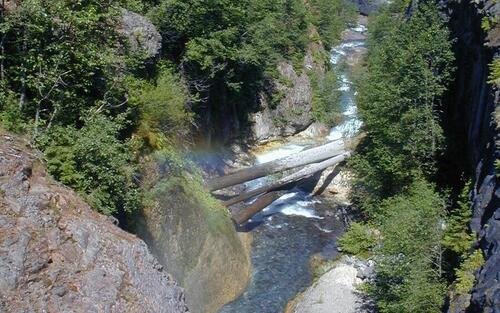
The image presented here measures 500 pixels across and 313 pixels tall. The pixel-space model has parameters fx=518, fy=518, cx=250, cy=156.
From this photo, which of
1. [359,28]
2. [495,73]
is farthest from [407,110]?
[359,28]

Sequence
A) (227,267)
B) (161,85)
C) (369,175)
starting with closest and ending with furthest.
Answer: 1. (227,267)
2. (161,85)
3. (369,175)

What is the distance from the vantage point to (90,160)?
14.2 m

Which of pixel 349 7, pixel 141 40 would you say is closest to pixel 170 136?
pixel 141 40

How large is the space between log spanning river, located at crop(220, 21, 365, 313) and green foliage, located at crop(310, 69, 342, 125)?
6819 millimetres

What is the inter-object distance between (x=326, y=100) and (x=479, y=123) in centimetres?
2187

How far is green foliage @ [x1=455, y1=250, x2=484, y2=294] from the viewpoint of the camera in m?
14.6

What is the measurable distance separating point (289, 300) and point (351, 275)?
9.92ft

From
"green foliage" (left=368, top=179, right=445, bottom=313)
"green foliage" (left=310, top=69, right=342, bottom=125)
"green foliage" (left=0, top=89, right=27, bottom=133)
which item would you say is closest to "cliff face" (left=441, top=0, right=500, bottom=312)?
"green foliage" (left=368, top=179, right=445, bottom=313)

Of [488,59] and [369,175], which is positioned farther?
[369,175]

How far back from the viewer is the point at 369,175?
1022 inches

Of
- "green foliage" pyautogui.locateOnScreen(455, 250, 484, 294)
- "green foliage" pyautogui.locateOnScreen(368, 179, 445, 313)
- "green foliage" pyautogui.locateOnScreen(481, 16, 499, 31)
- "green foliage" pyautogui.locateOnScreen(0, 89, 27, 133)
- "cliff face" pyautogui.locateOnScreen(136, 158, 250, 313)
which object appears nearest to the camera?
"green foliage" pyautogui.locateOnScreen(0, 89, 27, 133)

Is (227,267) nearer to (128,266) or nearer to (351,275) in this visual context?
(351,275)

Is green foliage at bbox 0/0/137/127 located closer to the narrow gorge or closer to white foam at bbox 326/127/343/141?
the narrow gorge

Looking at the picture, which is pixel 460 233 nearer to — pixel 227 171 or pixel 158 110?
pixel 158 110
